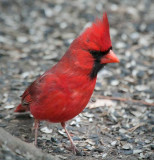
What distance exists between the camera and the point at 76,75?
3182 mm

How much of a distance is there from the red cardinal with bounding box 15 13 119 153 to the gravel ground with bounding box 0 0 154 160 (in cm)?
50

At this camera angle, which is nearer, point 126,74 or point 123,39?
point 126,74

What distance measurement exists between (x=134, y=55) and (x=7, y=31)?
6.65 ft

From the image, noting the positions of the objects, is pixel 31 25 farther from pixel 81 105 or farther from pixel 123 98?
pixel 81 105

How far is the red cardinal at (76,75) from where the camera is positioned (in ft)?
10.2

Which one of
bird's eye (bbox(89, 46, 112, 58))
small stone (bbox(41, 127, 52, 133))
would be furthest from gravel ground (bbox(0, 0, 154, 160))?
bird's eye (bbox(89, 46, 112, 58))

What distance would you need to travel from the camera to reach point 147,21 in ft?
21.0

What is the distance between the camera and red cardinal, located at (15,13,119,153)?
3111 millimetres

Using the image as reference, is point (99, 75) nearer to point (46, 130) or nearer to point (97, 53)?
point (46, 130)

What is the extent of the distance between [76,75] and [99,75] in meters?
1.84

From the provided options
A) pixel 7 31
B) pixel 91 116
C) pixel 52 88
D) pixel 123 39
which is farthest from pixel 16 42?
pixel 52 88

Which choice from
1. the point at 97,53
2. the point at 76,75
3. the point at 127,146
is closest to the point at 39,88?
the point at 76,75

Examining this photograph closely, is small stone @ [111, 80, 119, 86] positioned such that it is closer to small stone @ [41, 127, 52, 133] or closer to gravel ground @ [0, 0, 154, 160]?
gravel ground @ [0, 0, 154, 160]

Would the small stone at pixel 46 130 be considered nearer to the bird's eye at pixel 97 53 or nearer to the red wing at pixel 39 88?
the red wing at pixel 39 88
